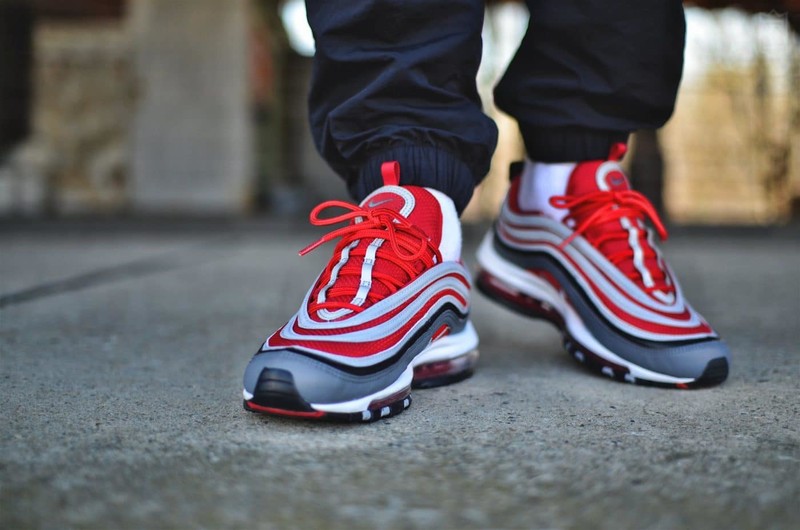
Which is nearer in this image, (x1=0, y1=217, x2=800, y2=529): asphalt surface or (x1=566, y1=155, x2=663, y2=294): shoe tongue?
(x1=0, y1=217, x2=800, y2=529): asphalt surface

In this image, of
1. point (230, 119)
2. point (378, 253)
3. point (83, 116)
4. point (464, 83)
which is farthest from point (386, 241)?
point (83, 116)

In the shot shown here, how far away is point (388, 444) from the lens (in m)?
0.59

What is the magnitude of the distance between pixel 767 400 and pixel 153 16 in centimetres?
634

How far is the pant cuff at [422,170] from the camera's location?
849 millimetres

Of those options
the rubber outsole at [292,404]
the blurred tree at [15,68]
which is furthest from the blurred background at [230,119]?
the rubber outsole at [292,404]

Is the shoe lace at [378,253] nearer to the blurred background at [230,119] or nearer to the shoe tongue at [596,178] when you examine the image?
the shoe tongue at [596,178]

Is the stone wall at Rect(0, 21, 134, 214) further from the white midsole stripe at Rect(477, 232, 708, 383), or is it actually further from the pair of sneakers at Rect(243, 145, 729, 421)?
the pair of sneakers at Rect(243, 145, 729, 421)

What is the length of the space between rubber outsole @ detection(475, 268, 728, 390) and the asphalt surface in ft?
0.05

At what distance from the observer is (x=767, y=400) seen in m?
0.74

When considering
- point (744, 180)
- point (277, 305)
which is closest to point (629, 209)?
point (277, 305)

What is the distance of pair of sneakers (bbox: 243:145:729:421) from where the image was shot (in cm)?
65

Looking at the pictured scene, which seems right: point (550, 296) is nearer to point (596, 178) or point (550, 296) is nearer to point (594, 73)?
point (596, 178)

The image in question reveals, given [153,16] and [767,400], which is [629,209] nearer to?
[767,400]

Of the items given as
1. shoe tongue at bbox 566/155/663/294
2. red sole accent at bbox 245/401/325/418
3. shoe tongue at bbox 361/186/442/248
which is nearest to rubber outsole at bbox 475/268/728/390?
shoe tongue at bbox 566/155/663/294
